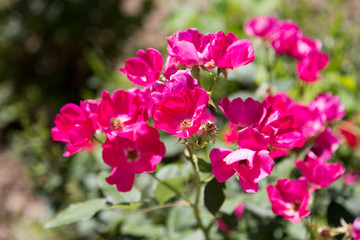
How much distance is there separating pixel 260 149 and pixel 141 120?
0.24 metres

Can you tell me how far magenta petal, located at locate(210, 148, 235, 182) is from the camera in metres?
0.69

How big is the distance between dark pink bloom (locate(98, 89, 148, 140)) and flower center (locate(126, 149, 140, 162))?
0.15ft

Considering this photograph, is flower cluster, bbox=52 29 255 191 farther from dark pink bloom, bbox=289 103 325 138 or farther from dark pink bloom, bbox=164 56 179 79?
dark pink bloom, bbox=289 103 325 138

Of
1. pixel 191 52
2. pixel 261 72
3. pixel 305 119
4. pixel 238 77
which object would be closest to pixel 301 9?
pixel 261 72

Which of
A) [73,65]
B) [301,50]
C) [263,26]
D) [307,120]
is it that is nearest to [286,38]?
[301,50]

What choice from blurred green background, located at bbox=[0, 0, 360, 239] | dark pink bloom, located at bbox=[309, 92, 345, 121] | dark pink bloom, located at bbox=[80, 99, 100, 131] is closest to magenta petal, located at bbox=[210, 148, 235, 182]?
dark pink bloom, located at bbox=[80, 99, 100, 131]

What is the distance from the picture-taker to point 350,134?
1507mm

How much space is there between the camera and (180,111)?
2.26 feet

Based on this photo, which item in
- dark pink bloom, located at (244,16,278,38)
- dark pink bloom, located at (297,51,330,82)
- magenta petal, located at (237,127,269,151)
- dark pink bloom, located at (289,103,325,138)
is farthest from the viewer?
dark pink bloom, located at (244,16,278,38)

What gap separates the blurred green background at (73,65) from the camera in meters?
1.51

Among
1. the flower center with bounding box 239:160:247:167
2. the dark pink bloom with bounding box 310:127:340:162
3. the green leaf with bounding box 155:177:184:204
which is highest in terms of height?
the flower center with bounding box 239:160:247:167

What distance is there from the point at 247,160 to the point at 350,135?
973 mm

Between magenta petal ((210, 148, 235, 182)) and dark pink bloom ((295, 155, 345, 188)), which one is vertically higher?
magenta petal ((210, 148, 235, 182))

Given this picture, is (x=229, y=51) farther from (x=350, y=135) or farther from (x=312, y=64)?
(x=350, y=135)
